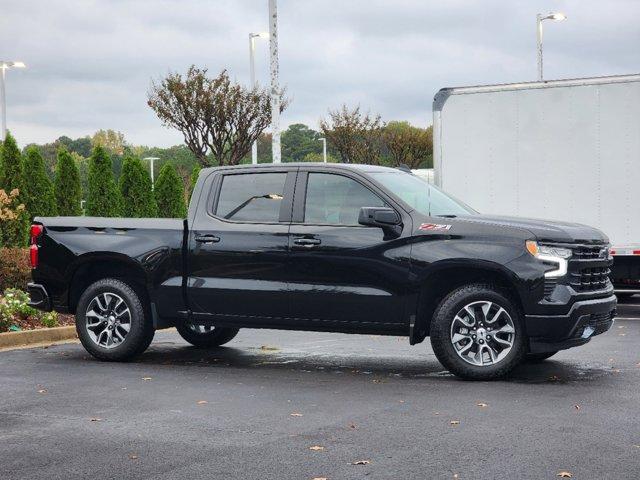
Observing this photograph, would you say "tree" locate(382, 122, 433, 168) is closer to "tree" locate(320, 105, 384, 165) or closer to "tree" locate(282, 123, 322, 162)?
"tree" locate(320, 105, 384, 165)

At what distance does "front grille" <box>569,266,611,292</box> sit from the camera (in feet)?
31.5

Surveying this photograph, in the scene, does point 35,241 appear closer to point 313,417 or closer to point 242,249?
point 242,249

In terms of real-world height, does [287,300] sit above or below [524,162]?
below

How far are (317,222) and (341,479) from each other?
4.59 metres

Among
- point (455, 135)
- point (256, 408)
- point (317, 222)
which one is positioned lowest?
point (256, 408)

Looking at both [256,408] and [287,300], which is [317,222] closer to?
[287,300]

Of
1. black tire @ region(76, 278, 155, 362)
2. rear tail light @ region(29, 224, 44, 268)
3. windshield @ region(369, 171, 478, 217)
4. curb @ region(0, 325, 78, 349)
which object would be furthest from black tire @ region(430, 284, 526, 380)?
curb @ region(0, 325, 78, 349)

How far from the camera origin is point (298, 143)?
109 metres

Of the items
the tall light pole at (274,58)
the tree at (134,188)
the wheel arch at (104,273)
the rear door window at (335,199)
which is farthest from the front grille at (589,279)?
the tree at (134,188)

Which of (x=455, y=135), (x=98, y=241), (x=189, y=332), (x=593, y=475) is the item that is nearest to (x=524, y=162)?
(x=455, y=135)

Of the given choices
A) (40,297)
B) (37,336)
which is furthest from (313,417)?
(37,336)

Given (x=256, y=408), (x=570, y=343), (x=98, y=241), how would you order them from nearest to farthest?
(x=256, y=408)
(x=570, y=343)
(x=98, y=241)

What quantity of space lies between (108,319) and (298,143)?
98391mm

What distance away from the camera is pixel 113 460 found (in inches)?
263
